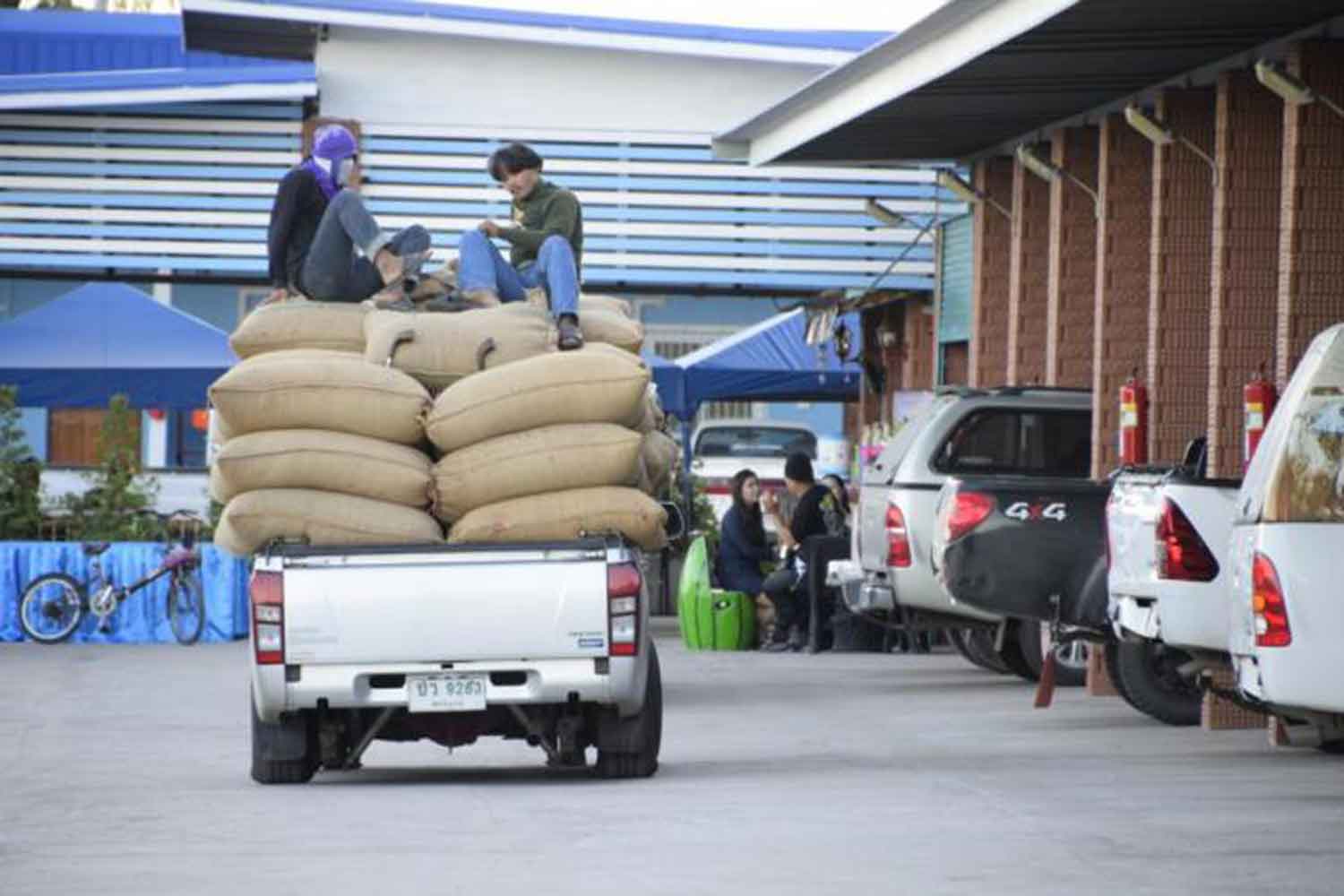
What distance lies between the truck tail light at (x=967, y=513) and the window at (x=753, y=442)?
24035mm

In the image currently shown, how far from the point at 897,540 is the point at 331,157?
681cm

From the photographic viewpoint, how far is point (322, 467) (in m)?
16.3

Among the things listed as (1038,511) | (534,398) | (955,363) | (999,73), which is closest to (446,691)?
(534,398)

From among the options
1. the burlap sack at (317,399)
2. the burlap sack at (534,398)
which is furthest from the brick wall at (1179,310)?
the burlap sack at (317,399)

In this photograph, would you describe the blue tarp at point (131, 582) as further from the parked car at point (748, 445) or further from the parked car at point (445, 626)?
the parked car at point (445, 626)

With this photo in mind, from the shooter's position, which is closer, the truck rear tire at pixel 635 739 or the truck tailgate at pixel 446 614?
the truck tailgate at pixel 446 614

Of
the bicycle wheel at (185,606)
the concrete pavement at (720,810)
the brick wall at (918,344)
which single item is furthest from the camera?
the brick wall at (918,344)

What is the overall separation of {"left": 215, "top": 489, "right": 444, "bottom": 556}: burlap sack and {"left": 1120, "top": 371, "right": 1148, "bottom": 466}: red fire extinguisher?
7.31 meters

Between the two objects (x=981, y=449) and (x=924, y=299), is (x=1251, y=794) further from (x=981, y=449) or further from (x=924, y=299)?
(x=924, y=299)

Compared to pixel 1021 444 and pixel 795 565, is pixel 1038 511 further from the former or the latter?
pixel 795 565

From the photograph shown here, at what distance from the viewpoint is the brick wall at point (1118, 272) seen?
966 inches

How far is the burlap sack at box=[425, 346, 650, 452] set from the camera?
1650cm

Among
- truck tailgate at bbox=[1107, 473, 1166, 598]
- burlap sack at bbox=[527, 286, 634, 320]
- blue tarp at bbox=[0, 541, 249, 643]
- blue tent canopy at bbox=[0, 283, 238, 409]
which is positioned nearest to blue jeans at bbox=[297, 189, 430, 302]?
burlap sack at bbox=[527, 286, 634, 320]

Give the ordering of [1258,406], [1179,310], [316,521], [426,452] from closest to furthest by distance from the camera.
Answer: [316,521] → [426,452] → [1258,406] → [1179,310]
